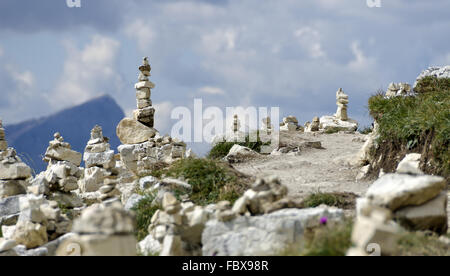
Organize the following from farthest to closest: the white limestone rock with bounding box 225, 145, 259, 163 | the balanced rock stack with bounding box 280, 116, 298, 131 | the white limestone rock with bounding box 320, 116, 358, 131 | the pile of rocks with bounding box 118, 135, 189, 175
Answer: the balanced rock stack with bounding box 280, 116, 298, 131 < the white limestone rock with bounding box 320, 116, 358, 131 < the pile of rocks with bounding box 118, 135, 189, 175 < the white limestone rock with bounding box 225, 145, 259, 163

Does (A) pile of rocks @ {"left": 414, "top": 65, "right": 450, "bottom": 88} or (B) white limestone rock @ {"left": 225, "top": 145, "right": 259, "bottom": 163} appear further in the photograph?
(A) pile of rocks @ {"left": 414, "top": 65, "right": 450, "bottom": 88}

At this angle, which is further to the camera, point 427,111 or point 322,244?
point 427,111

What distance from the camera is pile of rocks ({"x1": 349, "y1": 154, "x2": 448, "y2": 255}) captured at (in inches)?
247

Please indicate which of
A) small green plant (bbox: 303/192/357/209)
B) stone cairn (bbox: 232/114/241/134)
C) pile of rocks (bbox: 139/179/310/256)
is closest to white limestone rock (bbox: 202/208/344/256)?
pile of rocks (bbox: 139/179/310/256)

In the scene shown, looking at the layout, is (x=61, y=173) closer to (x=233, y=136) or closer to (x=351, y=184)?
(x=351, y=184)

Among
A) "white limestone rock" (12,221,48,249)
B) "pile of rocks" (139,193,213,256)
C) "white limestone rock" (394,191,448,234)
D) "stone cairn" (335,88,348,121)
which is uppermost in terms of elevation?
"stone cairn" (335,88,348,121)

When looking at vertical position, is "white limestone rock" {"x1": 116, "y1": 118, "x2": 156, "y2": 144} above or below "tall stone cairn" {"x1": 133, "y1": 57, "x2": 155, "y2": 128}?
below

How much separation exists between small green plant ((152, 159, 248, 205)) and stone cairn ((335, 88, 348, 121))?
19.3m

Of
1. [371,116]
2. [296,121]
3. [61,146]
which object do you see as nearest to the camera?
[371,116]

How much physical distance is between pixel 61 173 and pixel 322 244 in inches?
292

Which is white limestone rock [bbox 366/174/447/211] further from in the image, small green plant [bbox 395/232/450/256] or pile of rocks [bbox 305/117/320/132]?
pile of rocks [bbox 305/117/320/132]

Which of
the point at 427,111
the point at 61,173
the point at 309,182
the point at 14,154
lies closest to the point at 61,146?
the point at 14,154

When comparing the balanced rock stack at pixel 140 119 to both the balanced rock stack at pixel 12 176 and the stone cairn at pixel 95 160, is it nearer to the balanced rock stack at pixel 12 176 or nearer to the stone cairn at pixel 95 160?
the stone cairn at pixel 95 160
